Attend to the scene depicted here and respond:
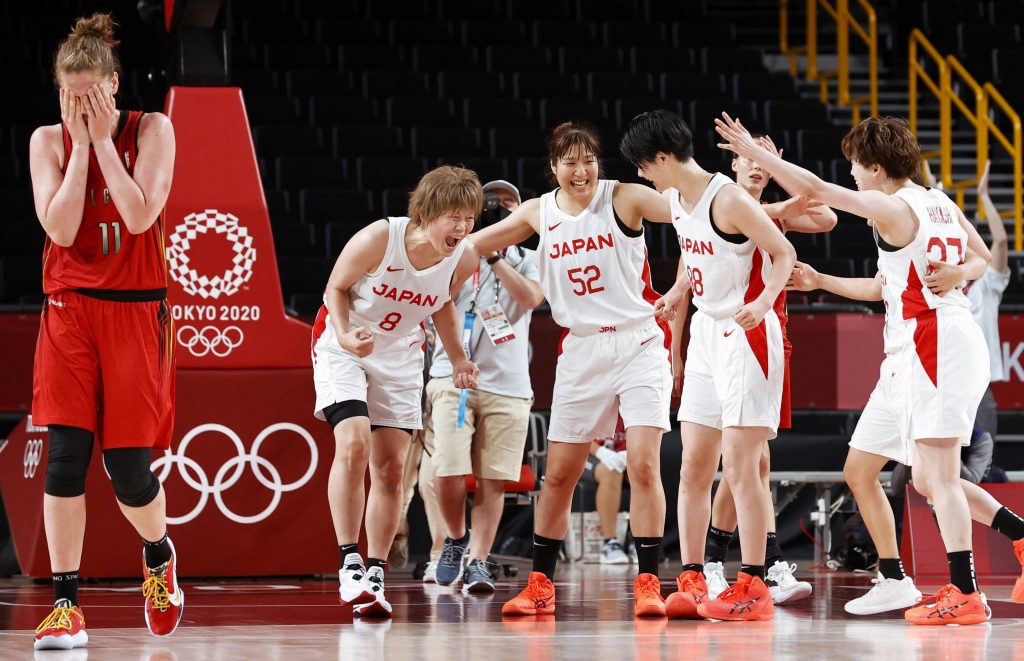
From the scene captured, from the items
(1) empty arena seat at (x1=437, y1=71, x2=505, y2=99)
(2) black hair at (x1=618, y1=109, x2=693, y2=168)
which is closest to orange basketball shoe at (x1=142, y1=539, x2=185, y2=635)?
(2) black hair at (x1=618, y1=109, x2=693, y2=168)

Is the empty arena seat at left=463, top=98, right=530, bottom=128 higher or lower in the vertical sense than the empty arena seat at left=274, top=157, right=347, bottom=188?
higher

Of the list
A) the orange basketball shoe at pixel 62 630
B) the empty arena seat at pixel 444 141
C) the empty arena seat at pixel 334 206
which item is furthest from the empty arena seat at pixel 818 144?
the orange basketball shoe at pixel 62 630

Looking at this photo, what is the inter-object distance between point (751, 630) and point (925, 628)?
635 mm

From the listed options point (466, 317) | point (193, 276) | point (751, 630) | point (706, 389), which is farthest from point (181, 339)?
point (751, 630)

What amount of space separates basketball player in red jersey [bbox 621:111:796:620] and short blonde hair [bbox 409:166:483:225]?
0.60m

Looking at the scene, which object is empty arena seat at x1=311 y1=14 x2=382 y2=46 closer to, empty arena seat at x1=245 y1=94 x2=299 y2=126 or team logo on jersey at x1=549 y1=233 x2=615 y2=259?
empty arena seat at x1=245 y1=94 x2=299 y2=126

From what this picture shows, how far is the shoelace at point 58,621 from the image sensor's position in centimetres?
407

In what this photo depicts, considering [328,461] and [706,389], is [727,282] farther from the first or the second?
[328,461]

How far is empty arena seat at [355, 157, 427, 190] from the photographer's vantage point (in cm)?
1298

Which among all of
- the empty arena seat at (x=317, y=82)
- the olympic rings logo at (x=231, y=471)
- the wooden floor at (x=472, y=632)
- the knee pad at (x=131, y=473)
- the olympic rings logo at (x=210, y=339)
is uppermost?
the empty arena seat at (x=317, y=82)

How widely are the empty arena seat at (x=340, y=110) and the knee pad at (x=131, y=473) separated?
9856 mm

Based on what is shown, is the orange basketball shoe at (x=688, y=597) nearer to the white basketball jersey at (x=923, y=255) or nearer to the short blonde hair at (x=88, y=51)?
the white basketball jersey at (x=923, y=255)

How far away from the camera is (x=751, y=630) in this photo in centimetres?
466

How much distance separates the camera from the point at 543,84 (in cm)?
1492
